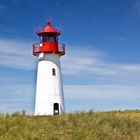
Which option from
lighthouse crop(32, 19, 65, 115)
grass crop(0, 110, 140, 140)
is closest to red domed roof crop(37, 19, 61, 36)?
lighthouse crop(32, 19, 65, 115)

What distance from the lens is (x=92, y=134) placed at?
14258mm

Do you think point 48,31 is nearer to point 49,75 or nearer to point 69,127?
point 49,75

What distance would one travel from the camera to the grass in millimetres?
12634

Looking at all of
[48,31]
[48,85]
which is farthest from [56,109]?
[48,31]

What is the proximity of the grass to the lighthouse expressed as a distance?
10.8 meters

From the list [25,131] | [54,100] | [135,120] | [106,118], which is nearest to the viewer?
[25,131]

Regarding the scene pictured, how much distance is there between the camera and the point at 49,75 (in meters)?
29.2

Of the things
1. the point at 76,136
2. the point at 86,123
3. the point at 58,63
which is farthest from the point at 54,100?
the point at 76,136

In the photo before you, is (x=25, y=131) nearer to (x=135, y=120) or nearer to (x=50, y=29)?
(x=135, y=120)

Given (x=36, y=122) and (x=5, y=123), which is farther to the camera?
(x=36, y=122)

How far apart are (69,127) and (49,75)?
1480 centimetres

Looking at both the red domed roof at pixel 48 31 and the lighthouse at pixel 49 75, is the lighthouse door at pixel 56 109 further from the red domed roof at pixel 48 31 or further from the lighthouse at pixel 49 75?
the red domed roof at pixel 48 31

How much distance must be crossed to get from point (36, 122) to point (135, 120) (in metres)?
6.17

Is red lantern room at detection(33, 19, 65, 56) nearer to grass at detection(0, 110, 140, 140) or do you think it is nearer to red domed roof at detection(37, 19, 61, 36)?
red domed roof at detection(37, 19, 61, 36)
